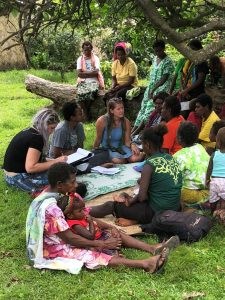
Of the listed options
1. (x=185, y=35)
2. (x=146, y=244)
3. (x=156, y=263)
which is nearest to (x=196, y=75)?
(x=185, y=35)

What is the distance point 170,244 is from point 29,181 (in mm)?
2451

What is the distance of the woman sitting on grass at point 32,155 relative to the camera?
5.84 meters

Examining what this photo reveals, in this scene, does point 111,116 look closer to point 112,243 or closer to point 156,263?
point 112,243

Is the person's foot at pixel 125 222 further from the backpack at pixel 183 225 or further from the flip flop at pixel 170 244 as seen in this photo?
the flip flop at pixel 170 244

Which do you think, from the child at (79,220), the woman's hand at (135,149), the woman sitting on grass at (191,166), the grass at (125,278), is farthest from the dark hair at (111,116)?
the child at (79,220)

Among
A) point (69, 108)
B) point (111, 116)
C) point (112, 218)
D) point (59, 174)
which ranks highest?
point (69, 108)

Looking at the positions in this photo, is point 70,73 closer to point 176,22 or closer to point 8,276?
point 176,22

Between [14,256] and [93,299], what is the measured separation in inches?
49.2

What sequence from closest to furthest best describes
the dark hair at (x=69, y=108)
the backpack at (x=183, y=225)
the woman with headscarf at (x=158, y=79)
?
the backpack at (x=183, y=225) → the dark hair at (x=69, y=108) → the woman with headscarf at (x=158, y=79)

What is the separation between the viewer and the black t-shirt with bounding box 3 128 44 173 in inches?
229

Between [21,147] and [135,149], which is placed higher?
[21,147]

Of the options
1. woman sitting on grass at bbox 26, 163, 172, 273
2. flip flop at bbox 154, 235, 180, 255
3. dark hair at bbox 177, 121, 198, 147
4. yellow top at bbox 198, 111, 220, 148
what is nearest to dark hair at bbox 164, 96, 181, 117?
yellow top at bbox 198, 111, 220, 148

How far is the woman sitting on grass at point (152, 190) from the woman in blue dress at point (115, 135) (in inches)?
78.6

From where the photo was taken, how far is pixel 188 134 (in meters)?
5.41
